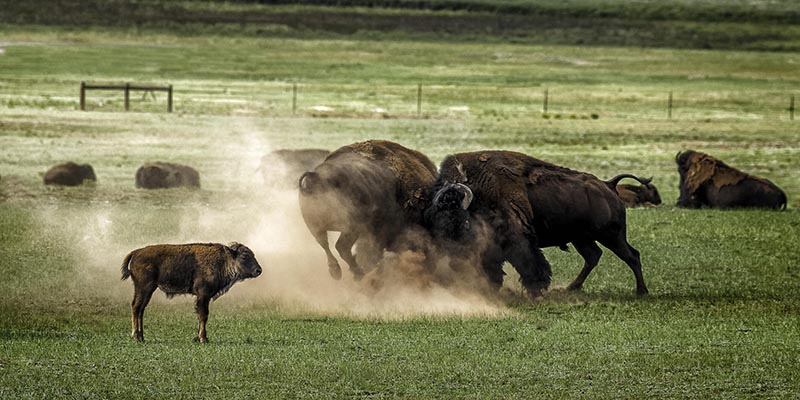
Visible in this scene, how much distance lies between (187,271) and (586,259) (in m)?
6.86

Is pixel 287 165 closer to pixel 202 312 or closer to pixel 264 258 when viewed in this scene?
pixel 264 258

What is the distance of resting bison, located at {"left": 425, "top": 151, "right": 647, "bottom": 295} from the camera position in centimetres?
1784

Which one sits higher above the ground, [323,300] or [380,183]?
[380,183]

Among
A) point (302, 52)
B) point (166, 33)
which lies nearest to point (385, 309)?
point (302, 52)

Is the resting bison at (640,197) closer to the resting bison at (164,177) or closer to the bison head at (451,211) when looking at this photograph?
the resting bison at (164,177)

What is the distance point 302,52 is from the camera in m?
132

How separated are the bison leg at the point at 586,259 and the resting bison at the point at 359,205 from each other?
2291 mm

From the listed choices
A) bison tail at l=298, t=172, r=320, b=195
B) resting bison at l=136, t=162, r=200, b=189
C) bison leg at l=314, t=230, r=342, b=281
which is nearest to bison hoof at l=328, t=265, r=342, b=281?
bison leg at l=314, t=230, r=342, b=281

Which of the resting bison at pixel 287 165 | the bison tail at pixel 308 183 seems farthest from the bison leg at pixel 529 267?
the resting bison at pixel 287 165

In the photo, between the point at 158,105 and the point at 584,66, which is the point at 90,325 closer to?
the point at 158,105

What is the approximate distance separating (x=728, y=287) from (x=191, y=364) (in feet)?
30.1

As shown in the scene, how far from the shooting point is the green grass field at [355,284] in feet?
41.5

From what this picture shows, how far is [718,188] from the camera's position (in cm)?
3077

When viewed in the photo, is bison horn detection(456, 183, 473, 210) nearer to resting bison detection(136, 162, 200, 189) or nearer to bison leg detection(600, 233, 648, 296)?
bison leg detection(600, 233, 648, 296)
